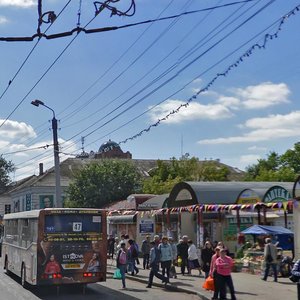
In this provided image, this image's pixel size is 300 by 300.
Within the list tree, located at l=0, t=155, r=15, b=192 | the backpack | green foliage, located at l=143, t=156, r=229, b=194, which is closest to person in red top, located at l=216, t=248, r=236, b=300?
the backpack

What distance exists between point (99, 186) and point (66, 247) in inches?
1330

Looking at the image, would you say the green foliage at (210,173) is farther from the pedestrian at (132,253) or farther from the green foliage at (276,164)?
the pedestrian at (132,253)

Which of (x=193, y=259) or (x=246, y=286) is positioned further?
(x=193, y=259)

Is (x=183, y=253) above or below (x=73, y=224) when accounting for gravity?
below

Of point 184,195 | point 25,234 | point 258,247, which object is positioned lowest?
point 258,247

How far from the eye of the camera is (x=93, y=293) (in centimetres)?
1855

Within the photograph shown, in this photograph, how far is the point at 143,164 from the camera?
89250 mm

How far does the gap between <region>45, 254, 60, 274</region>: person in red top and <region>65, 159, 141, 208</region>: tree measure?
33560 millimetres

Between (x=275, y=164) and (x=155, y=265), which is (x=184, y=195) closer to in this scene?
(x=155, y=265)

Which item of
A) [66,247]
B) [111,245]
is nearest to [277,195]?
[66,247]

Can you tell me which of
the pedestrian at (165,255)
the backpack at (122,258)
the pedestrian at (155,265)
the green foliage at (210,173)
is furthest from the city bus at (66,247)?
the green foliage at (210,173)

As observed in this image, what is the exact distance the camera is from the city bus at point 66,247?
1778 cm

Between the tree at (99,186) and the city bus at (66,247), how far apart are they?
32.3 meters

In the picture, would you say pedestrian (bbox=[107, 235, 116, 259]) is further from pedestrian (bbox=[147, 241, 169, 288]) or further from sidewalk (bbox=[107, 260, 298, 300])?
pedestrian (bbox=[147, 241, 169, 288])
